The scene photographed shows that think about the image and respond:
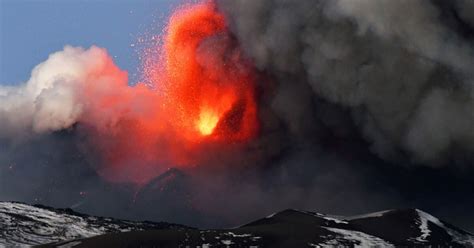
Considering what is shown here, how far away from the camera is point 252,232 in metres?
92.2

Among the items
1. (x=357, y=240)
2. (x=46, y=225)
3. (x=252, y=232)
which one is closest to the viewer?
(x=252, y=232)

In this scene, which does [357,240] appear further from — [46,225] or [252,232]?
[46,225]

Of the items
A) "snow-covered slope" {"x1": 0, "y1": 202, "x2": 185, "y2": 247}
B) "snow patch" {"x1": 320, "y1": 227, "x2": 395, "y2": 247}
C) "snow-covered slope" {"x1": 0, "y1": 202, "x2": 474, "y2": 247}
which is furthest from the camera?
"snow-covered slope" {"x1": 0, "y1": 202, "x2": 185, "y2": 247}

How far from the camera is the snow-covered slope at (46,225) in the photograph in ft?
320

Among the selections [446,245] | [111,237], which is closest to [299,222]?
[446,245]

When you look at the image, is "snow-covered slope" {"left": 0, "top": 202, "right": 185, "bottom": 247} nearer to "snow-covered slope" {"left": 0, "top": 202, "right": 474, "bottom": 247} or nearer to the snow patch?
"snow-covered slope" {"left": 0, "top": 202, "right": 474, "bottom": 247}

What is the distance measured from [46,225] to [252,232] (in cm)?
4015

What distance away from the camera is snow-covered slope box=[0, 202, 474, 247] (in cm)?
8288

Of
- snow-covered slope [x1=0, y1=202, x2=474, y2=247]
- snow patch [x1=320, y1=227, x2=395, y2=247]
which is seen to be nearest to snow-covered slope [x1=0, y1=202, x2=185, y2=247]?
snow-covered slope [x1=0, y1=202, x2=474, y2=247]

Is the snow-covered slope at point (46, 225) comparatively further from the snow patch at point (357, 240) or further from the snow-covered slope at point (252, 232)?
the snow patch at point (357, 240)

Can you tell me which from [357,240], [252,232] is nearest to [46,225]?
[252,232]

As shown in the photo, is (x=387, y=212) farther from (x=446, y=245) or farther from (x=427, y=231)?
(x=446, y=245)

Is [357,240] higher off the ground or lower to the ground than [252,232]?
Result: higher

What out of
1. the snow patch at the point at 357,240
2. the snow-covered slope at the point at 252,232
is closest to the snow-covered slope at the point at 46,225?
the snow-covered slope at the point at 252,232
